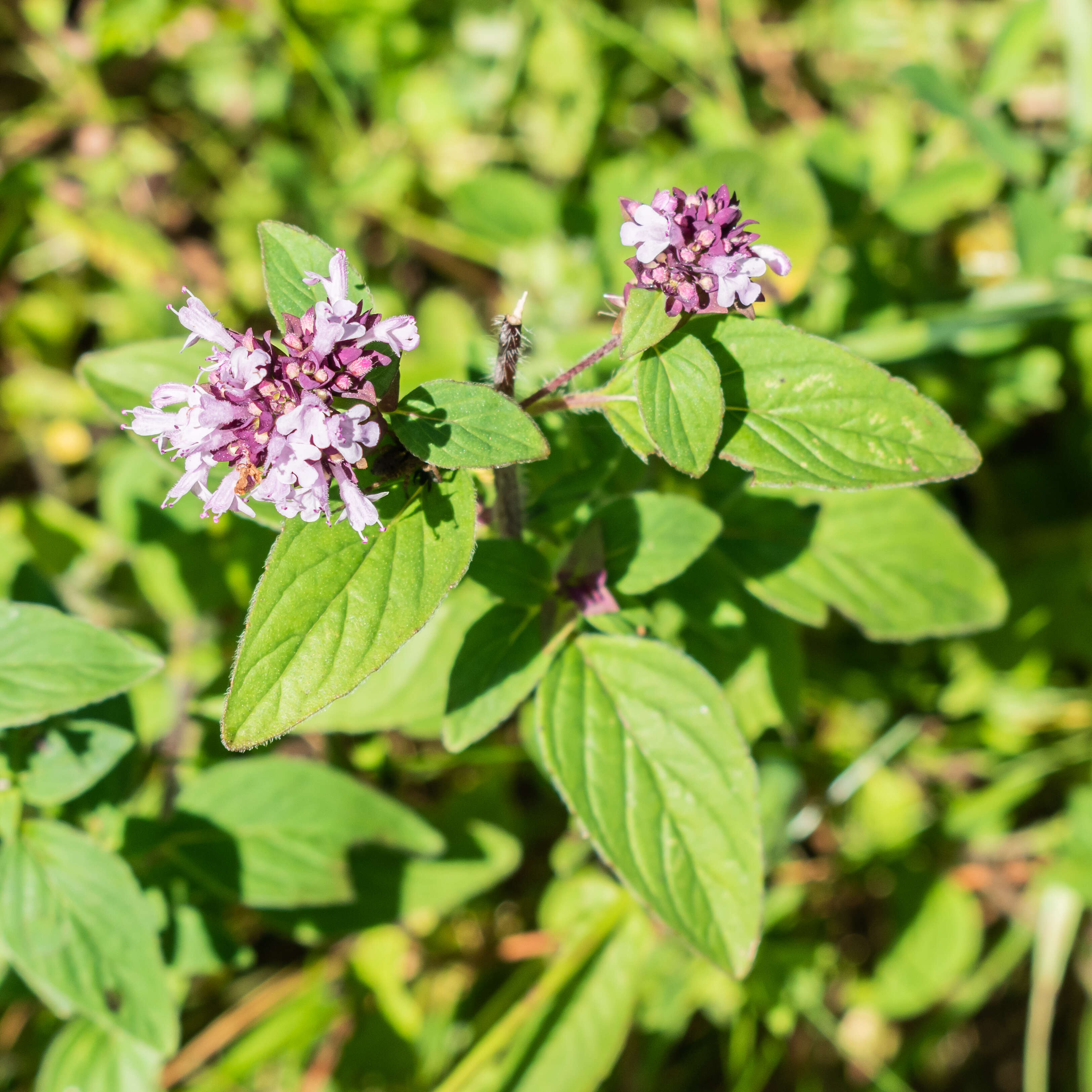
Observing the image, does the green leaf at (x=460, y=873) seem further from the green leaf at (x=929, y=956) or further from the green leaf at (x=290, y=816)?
the green leaf at (x=929, y=956)

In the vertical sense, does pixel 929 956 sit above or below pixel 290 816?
below

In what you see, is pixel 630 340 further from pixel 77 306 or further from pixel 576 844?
pixel 77 306

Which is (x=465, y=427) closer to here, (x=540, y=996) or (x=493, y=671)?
(x=493, y=671)

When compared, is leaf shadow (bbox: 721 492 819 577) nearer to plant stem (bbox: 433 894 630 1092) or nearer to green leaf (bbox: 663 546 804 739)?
green leaf (bbox: 663 546 804 739)

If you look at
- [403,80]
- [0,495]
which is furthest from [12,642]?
[403,80]

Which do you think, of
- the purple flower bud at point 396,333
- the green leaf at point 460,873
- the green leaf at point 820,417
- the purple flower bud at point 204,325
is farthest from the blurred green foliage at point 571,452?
the purple flower bud at point 204,325

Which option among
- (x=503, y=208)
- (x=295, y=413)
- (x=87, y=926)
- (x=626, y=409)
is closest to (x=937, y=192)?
(x=503, y=208)
